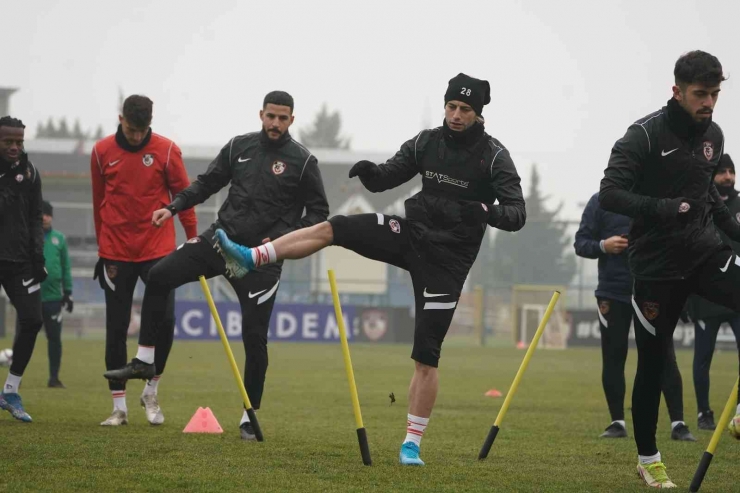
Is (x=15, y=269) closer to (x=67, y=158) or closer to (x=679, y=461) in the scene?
(x=679, y=461)

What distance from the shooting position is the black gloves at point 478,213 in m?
6.60

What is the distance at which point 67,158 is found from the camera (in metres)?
55.6

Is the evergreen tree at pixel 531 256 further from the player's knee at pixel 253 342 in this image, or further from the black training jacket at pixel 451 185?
the black training jacket at pixel 451 185

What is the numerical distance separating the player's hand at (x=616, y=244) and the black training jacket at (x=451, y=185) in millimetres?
2307

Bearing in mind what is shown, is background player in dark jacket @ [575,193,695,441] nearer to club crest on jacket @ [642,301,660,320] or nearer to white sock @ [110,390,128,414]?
club crest on jacket @ [642,301,660,320]

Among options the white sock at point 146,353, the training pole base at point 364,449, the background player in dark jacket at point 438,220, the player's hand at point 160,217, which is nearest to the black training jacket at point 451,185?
the background player in dark jacket at point 438,220

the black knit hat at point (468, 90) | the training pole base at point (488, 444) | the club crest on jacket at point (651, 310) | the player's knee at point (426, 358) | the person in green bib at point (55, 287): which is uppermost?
the black knit hat at point (468, 90)

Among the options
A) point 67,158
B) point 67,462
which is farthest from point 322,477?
point 67,158

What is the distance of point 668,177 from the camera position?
6254 millimetres

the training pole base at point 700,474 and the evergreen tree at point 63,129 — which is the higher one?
the training pole base at point 700,474

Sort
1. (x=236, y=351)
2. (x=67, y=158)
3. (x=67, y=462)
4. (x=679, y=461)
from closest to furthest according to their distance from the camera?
(x=67, y=462)
(x=679, y=461)
(x=236, y=351)
(x=67, y=158)

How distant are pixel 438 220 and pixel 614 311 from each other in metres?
3.32

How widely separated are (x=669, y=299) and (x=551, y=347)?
2650cm

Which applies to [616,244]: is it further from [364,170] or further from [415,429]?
[364,170]
